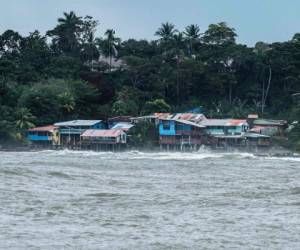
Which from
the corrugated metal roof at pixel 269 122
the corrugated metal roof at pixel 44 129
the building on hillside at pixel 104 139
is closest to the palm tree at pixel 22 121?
the corrugated metal roof at pixel 44 129

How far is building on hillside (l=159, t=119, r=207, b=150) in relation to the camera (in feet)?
145

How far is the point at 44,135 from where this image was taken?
45.5 metres

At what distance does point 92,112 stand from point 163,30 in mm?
10895

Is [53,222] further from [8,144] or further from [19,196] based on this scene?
[8,144]

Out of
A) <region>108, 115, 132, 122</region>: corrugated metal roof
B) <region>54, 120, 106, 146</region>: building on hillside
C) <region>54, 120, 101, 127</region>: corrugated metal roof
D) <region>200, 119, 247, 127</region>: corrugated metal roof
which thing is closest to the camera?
<region>200, 119, 247, 127</region>: corrugated metal roof

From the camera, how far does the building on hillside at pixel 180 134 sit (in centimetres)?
4419

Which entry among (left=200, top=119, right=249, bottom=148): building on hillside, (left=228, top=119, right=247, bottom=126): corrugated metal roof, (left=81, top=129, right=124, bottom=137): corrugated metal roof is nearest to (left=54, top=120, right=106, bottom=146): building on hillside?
(left=81, top=129, right=124, bottom=137): corrugated metal roof

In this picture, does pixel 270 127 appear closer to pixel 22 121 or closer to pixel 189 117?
pixel 189 117

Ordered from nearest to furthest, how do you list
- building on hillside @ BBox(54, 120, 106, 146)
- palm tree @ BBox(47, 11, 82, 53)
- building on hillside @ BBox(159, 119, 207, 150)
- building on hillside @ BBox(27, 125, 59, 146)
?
building on hillside @ BBox(159, 119, 207, 150)
building on hillside @ BBox(27, 125, 59, 146)
building on hillside @ BBox(54, 120, 106, 146)
palm tree @ BBox(47, 11, 82, 53)

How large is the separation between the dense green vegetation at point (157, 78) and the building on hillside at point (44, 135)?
1047 mm

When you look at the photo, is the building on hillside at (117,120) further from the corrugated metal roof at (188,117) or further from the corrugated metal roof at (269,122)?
the corrugated metal roof at (269,122)

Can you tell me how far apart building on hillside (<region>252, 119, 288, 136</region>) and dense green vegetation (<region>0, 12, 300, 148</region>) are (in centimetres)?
106

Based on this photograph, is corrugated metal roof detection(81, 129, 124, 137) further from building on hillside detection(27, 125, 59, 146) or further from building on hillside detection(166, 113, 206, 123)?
building on hillside detection(166, 113, 206, 123)

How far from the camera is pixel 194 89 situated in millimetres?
52656
